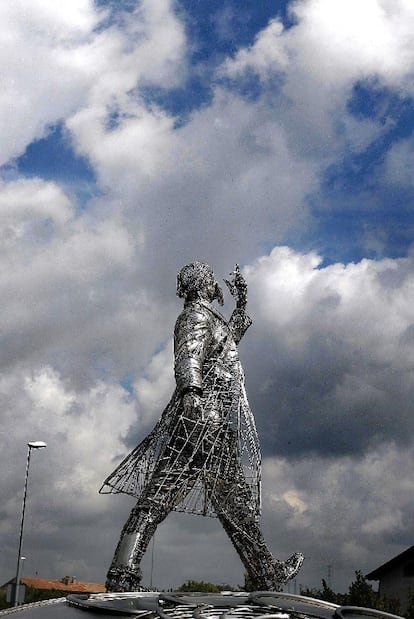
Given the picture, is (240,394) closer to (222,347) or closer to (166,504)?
(222,347)

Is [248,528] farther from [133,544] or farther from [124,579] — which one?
[124,579]

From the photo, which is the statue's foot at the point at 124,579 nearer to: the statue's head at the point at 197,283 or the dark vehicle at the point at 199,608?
the statue's head at the point at 197,283

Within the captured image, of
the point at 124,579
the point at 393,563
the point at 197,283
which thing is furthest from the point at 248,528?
the point at 393,563

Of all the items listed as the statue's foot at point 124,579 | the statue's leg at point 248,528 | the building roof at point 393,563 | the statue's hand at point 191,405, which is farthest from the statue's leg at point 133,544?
the building roof at point 393,563

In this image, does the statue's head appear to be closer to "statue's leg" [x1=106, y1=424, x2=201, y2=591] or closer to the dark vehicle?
"statue's leg" [x1=106, y1=424, x2=201, y2=591]

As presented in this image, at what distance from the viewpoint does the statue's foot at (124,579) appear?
15.8 metres

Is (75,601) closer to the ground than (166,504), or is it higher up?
closer to the ground

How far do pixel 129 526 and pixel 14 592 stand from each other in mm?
4946

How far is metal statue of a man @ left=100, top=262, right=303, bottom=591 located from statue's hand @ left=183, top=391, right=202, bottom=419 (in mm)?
18

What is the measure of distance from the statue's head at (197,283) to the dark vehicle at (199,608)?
10.5 metres

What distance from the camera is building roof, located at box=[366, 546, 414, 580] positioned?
32906 mm

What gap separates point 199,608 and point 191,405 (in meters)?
9.27

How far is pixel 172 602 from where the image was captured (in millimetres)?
7547

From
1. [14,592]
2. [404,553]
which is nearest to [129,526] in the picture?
[14,592]
